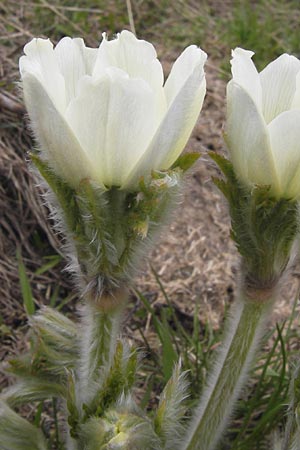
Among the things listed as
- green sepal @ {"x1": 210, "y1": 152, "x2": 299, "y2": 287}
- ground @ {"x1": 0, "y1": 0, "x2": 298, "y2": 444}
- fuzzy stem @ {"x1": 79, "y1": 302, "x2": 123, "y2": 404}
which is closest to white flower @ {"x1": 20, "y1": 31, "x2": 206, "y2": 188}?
green sepal @ {"x1": 210, "y1": 152, "x2": 299, "y2": 287}

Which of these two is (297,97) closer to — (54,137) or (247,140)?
(247,140)

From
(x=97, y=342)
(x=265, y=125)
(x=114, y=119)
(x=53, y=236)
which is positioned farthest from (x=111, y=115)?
(x=53, y=236)

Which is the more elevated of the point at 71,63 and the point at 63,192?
the point at 71,63

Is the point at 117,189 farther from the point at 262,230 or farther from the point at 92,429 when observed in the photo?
the point at 92,429

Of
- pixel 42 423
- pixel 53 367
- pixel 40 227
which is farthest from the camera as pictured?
pixel 40 227

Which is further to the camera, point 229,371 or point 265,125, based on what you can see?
point 229,371

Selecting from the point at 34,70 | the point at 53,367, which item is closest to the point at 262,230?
the point at 34,70
